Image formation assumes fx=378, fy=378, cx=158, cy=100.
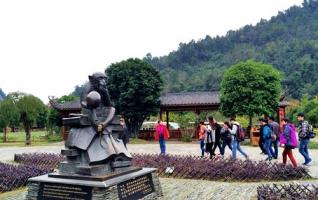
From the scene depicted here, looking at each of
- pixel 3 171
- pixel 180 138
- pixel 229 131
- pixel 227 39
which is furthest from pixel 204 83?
pixel 3 171

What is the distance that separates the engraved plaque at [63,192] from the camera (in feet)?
23.7

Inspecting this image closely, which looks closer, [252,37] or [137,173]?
[137,173]

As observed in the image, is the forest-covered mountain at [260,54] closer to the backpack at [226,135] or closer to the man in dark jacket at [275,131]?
the man in dark jacket at [275,131]

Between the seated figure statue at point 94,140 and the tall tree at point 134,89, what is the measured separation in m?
21.1

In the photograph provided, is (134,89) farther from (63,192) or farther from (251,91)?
(63,192)

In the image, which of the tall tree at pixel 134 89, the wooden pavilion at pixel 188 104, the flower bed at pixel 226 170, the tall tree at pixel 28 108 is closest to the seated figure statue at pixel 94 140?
the flower bed at pixel 226 170

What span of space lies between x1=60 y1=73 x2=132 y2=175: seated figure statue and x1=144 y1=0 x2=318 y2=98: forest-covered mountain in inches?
2163

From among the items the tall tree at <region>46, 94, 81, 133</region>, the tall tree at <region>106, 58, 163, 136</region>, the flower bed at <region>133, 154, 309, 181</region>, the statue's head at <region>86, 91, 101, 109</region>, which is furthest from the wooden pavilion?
the statue's head at <region>86, 91, 101, 109</region>

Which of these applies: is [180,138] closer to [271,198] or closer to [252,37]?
[271,198]

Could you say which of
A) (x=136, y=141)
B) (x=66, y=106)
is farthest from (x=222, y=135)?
(x=66, y=106)

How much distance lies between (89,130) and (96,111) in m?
0.46

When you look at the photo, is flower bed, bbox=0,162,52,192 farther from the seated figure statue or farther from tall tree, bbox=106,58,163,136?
tall tree, bbox=106,58,163,136

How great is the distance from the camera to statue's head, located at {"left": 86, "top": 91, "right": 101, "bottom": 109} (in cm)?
798

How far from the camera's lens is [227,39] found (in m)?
112
